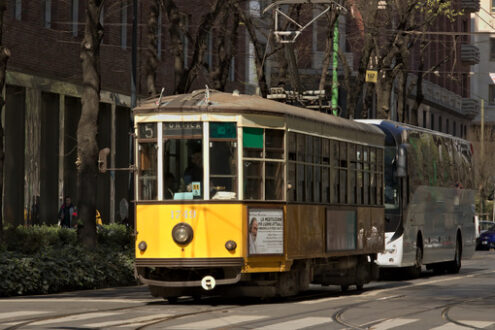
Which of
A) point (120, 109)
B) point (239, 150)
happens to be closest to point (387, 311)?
point (239, 150)

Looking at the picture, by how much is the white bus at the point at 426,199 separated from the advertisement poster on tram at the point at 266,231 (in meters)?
8.70

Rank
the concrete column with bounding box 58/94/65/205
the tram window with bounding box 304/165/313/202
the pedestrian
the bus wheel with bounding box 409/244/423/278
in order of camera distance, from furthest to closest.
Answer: the concrete column with bounding box 58/94/65/205
the pedestrian
the bus wheel with bounding box 409/244/423/278
the tram window with bounding box 304/165/313/202

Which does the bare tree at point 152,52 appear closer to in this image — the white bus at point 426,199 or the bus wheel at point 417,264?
the white bus at point 426,199

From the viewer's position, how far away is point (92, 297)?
20.8 m

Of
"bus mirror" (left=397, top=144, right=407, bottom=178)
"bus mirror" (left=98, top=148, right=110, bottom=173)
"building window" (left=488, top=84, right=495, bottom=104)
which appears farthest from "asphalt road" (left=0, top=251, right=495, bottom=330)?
"building window" (left=488, top=84, right=495, bottom=104)

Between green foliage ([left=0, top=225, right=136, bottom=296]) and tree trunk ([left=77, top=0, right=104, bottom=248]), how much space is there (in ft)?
1.76

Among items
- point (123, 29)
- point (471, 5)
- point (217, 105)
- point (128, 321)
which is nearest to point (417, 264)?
point (217, 105)

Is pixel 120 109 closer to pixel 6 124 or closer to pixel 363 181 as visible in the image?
pixel 6 124

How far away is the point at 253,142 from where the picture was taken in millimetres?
18906

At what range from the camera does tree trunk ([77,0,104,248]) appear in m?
24.8

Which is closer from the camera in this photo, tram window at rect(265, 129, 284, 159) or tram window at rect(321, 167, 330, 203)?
tram window at rect(265, 129, 284, 159)

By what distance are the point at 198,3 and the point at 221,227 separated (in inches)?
970

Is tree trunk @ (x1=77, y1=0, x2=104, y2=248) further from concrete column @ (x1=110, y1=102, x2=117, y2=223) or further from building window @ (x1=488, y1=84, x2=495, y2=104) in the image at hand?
building window @ (x1=488, y1=84, x2=495, y2=104)

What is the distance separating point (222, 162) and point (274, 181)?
993 millimetres
